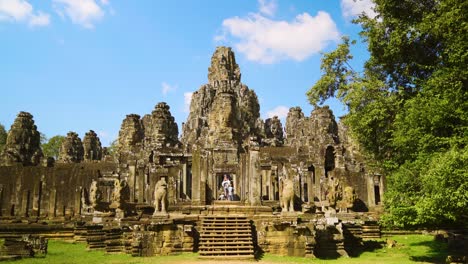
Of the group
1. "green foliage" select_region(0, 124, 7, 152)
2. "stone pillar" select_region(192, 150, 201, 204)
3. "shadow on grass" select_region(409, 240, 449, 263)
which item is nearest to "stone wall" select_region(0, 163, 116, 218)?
"stone pillar" select_region(192, 150, 201, 204)

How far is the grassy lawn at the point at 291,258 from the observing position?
44.0 ft

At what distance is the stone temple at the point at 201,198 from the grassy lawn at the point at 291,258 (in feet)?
1.86

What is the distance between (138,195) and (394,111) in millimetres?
13922

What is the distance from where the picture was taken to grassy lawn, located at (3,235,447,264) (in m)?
13.4

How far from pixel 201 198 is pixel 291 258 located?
5.68 metres

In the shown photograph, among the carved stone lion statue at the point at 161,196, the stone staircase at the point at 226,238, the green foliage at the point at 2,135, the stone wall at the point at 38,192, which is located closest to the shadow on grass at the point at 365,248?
the stone staircase at the point at 226,238

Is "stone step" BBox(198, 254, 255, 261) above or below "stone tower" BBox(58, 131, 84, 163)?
below

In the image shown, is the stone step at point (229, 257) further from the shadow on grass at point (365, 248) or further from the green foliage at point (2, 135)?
the green foliage at point (2, 135)

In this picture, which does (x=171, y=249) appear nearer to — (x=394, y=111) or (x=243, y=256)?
(x=243, y=256)

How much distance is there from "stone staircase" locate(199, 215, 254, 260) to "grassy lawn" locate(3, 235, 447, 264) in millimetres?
478

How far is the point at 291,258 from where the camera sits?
1406 cm

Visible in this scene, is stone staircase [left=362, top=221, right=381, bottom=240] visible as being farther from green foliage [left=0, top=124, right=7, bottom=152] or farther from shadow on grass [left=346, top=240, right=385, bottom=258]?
green foliage [left=0, top=124, right=7, bottom=152]

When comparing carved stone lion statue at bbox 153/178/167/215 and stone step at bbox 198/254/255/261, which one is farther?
carved stone lion statue at bbox 153/178/167/215

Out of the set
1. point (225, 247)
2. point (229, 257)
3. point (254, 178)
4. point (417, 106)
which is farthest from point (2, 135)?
point (417, 106)
